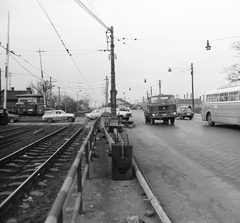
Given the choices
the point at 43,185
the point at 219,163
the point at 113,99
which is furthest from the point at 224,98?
the point at 43,185

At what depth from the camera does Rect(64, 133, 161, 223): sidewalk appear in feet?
12.0

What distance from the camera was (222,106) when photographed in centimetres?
1775

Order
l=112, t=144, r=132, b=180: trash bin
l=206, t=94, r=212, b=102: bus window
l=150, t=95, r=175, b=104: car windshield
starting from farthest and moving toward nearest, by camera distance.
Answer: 1. l=150, t=95, r=175, b=104: car windshield
2. l=206, t=94, r=212, b=102: bus window
3. l=112, t=144, r=132, b=180: trash bin

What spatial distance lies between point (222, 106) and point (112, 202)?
15.4 metres

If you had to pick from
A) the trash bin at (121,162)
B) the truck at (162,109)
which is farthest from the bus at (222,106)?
the trash bin at (121,162)

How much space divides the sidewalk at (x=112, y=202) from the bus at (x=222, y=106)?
12.7 meters

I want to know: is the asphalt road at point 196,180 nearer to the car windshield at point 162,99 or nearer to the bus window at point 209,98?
the bus window at point 209,98

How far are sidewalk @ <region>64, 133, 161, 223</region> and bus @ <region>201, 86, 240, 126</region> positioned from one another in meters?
12.7

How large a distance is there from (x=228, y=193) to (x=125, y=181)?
2050 mm

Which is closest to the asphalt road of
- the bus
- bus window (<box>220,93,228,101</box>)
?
the bus

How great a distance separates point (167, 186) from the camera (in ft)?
17.1

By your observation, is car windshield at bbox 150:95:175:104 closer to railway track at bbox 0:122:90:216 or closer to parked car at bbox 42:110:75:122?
railway track at bbox 0:122:90:216

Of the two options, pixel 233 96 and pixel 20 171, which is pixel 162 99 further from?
pixel 20 171

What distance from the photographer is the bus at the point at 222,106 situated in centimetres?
1609
